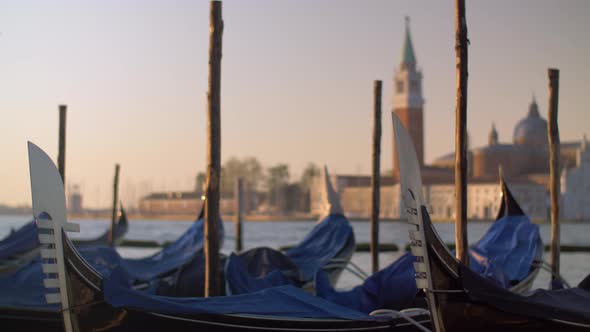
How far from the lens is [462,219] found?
559 centimetres

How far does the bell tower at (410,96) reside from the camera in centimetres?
5672

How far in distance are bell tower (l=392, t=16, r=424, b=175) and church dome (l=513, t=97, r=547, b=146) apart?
22.1 feet

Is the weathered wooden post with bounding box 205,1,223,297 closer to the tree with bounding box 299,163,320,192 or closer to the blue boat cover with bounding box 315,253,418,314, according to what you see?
the blue boat cover with bounding box 315,253,418,314

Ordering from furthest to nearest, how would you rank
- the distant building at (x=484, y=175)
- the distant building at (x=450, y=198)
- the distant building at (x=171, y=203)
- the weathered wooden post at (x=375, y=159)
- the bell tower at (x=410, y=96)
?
the distant building at (x=171, y=203)
the bell tower at (x=410, y=96)
the distant building at (x=484, y=175)
the distant building at (x=450, y=198)
the weathered wooden post at (x=375, y=159)

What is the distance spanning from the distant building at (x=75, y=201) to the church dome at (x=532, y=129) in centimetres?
5007

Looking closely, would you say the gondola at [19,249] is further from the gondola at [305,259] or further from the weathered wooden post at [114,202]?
the weathered wooden post at [114,202]

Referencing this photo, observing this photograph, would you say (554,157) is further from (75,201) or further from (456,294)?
(75,201)

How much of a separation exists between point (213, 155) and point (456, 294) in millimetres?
2384

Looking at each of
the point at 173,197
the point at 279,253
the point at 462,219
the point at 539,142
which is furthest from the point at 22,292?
the point at 173,197

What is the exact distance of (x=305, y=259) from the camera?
7.40m

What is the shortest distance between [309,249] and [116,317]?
398cm

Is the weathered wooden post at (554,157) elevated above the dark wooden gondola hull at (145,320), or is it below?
above

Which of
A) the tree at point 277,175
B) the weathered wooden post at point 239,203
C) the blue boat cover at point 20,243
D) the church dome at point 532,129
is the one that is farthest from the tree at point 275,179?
the blue boat cover at point 20,243

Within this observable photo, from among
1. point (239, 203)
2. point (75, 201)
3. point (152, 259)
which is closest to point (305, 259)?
point (152, 259)
